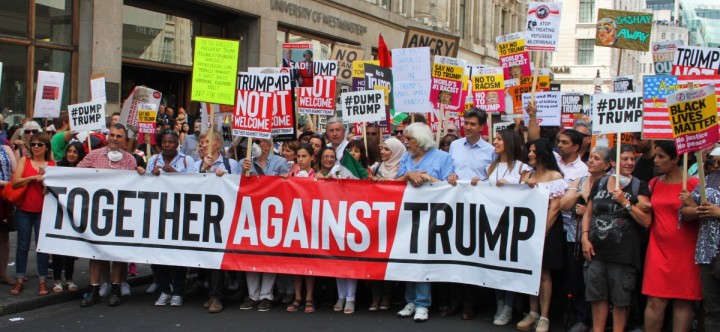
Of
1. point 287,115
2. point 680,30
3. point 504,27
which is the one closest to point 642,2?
point 680,30

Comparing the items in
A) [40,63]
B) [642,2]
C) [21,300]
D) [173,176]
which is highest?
[642,2]

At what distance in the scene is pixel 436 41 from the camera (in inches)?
500

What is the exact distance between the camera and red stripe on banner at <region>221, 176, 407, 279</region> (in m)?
8.16

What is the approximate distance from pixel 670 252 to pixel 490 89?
6.11 meters

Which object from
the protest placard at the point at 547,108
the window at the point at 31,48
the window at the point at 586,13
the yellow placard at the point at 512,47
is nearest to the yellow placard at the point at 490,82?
the yellow placard at the point at 512,47

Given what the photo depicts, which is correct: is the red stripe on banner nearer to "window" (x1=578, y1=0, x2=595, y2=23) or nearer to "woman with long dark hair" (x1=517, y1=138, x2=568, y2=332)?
"woman with long dark hair" (x1=517, y1=138, x2=568, y2=332)

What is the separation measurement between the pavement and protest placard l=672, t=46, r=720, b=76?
7.19 metres

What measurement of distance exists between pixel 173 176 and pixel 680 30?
421 ft

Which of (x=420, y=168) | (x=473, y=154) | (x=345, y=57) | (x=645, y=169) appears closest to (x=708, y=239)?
(x=645, y=169)

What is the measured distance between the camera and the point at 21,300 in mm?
8375

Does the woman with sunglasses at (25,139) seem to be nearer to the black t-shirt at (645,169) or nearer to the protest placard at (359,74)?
the protest placard at (359,74)

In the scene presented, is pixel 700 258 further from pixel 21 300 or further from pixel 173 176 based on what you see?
pixel 21 300

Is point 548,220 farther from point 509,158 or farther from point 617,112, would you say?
point 617,112

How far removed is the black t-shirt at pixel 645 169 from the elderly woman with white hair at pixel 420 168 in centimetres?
203
